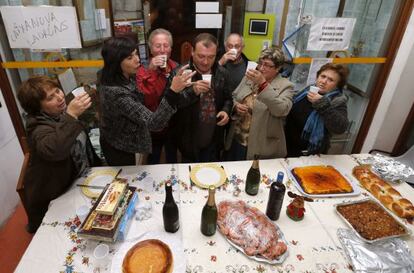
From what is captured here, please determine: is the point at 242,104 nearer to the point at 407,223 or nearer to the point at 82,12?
the point at 407,223

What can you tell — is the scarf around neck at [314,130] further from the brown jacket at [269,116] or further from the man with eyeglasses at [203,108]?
the man with eyeglasses at [203,108]

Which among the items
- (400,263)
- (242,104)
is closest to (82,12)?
(242,104)

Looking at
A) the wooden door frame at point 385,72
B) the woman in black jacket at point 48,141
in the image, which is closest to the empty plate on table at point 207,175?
the woman in black jacket at point 48,141

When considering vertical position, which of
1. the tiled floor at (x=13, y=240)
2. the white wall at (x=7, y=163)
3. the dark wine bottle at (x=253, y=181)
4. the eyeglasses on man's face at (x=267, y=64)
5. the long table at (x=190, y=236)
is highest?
the eyeglasses on man's face at (x=267, y=64)

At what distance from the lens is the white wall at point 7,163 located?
88.9 inches

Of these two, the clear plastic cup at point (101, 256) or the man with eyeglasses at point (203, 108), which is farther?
the man with eyeglasses at point (203, 108)

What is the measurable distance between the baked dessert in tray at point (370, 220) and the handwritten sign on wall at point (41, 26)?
94.1 inches

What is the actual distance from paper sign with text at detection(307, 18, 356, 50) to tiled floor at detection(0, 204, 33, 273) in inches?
121

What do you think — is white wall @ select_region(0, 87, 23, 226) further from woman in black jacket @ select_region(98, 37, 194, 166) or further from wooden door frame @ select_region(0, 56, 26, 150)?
woman in black jacket @ select_region(98, 37, 194, 166)

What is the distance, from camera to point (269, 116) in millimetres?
1937

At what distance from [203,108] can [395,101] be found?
7.15 ft

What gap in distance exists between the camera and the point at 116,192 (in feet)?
4.42

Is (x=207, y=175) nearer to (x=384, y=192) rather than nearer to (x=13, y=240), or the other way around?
(x=384, y=192)

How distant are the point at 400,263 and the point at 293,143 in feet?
3.81
